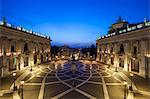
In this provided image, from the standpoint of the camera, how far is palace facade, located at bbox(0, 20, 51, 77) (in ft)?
87.9

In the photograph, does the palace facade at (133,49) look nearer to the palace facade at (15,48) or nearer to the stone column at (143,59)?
the stone column at (143,59)

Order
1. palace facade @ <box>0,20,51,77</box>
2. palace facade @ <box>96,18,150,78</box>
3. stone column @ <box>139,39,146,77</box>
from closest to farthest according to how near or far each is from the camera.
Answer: palace facade @ <box>0,20,51,77</box>
palace facade @ <box>96,18,150,78</box>
stone column @ <box>139,39,146,77</box>

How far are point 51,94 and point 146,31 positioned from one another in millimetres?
21292

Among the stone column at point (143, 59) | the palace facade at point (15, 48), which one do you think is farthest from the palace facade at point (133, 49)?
the palace facade at point (15, 48)

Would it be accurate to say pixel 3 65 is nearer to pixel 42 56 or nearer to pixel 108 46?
pixel 42 56

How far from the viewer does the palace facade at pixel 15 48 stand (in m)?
26.8

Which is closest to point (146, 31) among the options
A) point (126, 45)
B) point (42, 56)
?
point (126, 45)

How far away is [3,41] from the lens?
2681 cm

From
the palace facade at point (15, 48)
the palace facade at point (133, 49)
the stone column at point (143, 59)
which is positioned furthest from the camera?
the stone column at point (143, 59)

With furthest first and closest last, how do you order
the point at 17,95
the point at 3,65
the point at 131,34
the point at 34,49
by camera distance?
1. the point at 34,49
2. the point at 131,34
3. the point at 3,65
4. the point at 17,95

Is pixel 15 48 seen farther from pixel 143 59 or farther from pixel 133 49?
pixel 143 59

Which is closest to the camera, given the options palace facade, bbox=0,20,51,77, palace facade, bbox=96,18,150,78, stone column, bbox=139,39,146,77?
palace facade, bbox=0,20,51,77

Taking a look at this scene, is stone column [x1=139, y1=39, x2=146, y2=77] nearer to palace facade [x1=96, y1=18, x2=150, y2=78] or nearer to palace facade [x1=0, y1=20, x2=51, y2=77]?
palace facade [x1=96, y1=18, x2=150, y2=78]

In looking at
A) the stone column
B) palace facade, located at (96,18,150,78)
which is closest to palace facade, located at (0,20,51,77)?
palace facade, located at (96,18,150,78)
